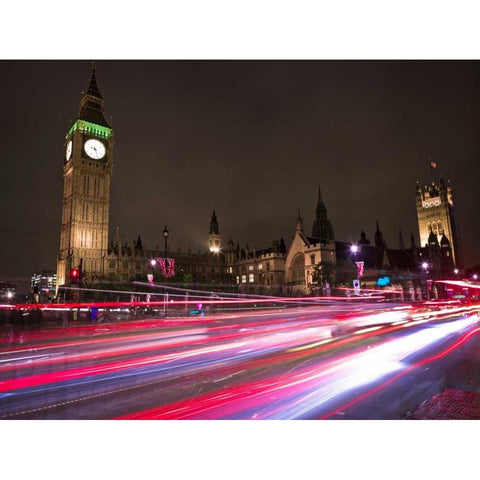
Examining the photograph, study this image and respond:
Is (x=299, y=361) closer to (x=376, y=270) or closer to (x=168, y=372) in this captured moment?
(x=168, y=372)

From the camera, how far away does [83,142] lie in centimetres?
9862

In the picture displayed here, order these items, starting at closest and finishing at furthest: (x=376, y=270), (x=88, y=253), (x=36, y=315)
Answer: (x=36, y=315), (x=376, y=270), (x=88, y=253)

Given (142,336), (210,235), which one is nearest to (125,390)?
(142,336)

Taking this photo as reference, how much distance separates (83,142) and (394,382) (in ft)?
347

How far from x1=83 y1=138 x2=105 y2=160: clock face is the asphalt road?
93454 millimetres

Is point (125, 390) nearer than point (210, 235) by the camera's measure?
Yes

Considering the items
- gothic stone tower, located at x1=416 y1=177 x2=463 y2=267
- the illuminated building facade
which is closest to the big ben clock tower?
the illuminated building facade

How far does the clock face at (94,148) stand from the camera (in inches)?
3880

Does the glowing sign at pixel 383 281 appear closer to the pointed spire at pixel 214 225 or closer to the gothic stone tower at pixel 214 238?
the gothic stone tower at pixel 214 238

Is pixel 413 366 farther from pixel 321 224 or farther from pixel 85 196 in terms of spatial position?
pixel 85 196

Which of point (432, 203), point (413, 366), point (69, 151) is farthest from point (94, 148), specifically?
point (432, 203)

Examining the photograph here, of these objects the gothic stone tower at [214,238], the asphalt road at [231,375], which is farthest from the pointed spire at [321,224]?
the asphalt road at [231,375]

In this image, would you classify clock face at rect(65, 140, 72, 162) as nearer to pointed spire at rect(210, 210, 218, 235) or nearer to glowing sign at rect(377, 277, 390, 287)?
pointed spire at rect(210, 210, 218, 235)

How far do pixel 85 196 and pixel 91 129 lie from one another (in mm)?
21406
